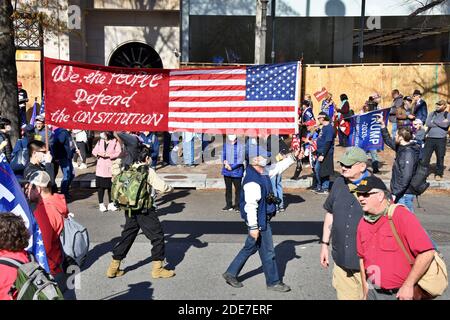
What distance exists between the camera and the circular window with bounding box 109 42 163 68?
856 inches

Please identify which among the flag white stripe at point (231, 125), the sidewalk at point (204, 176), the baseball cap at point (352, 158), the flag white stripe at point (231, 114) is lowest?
the sidewalk at point (204, 176)

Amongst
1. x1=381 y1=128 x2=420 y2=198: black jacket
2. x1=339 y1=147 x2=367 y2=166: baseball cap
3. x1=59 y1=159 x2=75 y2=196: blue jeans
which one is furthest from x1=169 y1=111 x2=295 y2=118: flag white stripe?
x1=59 y1=159 x2=75 y2=196: blue jeans

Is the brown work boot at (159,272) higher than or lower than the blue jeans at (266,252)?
lower

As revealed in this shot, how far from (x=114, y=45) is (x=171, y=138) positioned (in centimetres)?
780

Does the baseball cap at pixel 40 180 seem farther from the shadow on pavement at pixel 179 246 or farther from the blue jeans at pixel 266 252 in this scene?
the shadow on pavement at pixel 179 246

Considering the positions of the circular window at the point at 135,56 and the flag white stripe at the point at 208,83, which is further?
the circular window at the point at 135,56

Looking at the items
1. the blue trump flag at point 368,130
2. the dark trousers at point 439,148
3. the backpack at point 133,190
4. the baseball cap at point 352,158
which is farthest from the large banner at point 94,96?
the dark trousers at point 439,148

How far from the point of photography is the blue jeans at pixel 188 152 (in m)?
14.7

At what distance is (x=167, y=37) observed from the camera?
21.4m

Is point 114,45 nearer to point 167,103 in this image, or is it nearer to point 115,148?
point 115,148

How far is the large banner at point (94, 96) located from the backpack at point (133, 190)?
0.65 metres

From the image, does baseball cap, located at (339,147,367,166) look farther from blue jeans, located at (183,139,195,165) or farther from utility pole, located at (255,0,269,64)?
utility pole, located at (255,0,269,64)

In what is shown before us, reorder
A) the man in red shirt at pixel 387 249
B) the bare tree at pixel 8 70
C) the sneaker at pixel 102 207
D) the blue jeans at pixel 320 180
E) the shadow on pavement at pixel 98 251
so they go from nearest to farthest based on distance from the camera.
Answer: the man in red shirt at pixel 387 249
the shadow on pavement at pixel 98 251
the sneaker at pixel 102 207
the blue jeans at pixel 320 180
the bare tree at pixel 8 70

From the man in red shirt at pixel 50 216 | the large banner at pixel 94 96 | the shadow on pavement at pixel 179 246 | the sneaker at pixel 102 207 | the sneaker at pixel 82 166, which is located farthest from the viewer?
the sneaker at pixel 82 166
